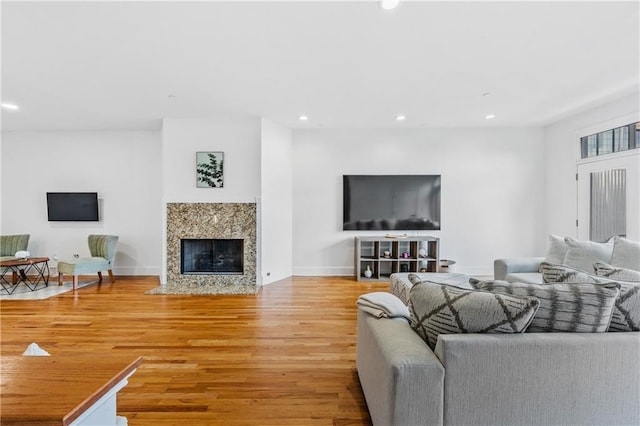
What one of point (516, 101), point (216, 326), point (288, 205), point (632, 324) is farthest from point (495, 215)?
point (216, 326)

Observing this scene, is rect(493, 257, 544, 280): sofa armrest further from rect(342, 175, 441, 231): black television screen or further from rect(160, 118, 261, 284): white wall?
rect(160, 118, 261, 284): white wall

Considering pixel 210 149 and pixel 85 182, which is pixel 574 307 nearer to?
pixel 210 149

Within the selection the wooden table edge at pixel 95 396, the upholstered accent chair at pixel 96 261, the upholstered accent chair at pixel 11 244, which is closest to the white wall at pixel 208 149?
the upholstered accent chair at pixel 96 261

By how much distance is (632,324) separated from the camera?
1.47 metres

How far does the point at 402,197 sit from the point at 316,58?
10.7 ft

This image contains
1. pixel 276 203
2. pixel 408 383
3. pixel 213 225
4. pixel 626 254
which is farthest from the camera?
pixel 276 203

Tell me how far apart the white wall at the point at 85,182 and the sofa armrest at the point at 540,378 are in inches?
222

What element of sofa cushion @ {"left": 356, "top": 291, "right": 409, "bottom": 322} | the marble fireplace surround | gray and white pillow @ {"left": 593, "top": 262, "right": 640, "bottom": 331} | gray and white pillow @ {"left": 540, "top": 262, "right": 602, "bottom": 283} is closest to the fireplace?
the marble fireplace surround

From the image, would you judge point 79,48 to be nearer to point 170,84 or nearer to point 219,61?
point 170,84

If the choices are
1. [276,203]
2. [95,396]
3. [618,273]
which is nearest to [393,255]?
[276,203]

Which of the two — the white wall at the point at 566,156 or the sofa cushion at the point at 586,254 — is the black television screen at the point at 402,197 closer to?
the white wall at the point at 566,156

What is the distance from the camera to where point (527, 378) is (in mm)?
1367

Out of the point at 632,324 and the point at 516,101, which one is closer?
the point at 632,324

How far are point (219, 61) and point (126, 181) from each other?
3.85 m
